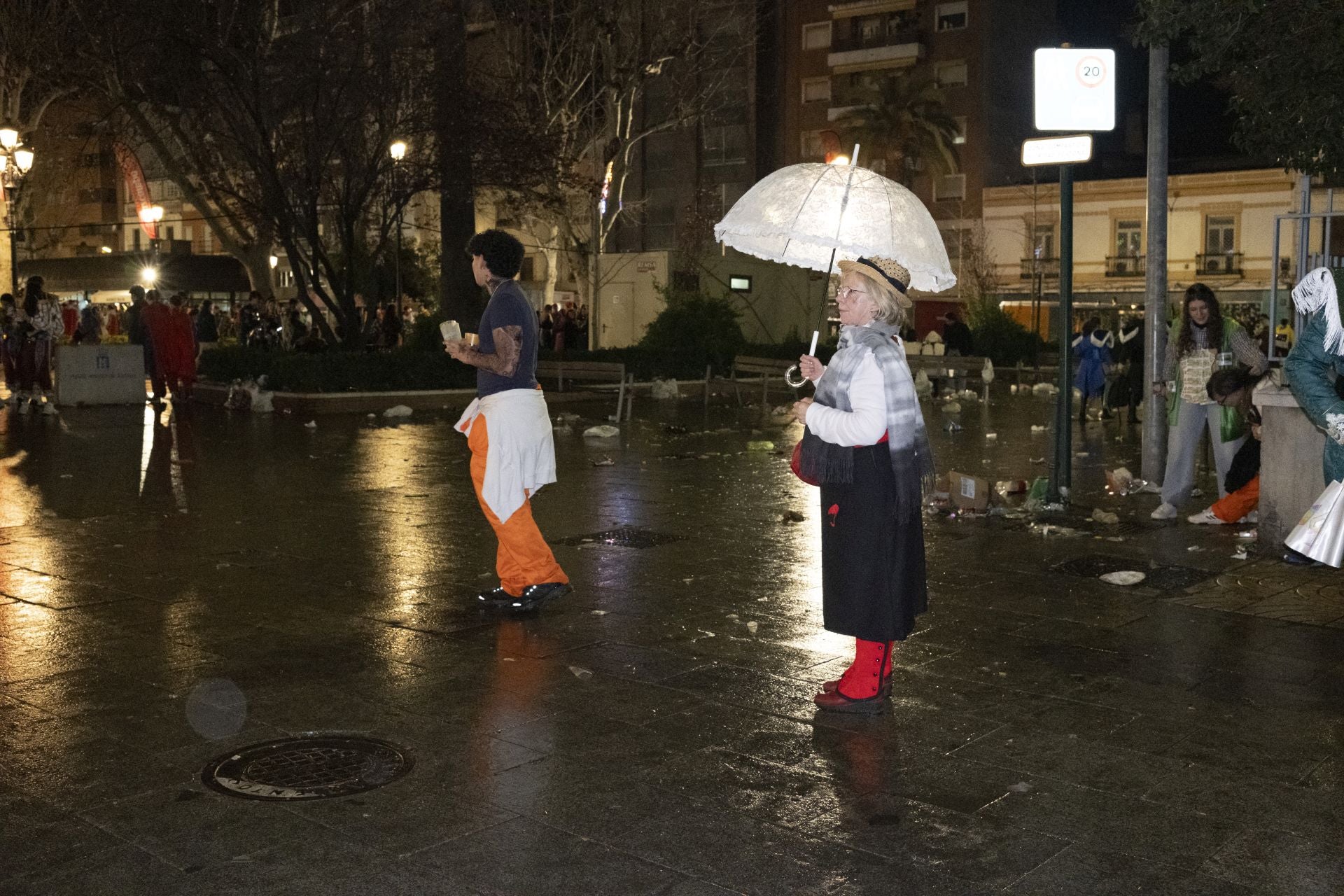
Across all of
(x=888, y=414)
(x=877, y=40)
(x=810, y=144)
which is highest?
(x=877, y=40)

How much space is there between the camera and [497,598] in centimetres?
721

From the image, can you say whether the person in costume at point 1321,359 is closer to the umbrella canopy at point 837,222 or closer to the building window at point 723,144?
the umbrella canopy at point 837,222

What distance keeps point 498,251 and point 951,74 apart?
185 ft

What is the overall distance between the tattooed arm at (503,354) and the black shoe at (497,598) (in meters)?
1.13

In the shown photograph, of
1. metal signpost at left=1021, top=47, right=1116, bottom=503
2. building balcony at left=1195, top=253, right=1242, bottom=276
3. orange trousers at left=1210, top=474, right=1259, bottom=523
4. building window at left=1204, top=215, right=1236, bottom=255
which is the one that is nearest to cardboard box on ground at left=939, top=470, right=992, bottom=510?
metal signpost at left=1021, top=47, right=1116, bottom=503

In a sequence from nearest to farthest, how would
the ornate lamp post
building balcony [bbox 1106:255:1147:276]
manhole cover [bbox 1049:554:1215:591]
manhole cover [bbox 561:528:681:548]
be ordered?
1. manhole cover [bbox 1049:554:1215:591]
2. manhole cover [bbox 561:528:681:548]
3. the ornate lamp post
4. building balcony [bbox 1106:255:1147:276]

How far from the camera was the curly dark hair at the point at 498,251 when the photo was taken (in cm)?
705

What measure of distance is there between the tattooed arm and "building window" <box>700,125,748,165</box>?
55899 mm

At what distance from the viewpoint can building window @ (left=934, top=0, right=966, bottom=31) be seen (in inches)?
2344

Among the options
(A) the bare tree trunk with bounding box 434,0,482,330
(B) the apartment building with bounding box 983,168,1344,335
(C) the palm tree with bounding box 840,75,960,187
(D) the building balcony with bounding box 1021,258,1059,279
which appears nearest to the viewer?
(A) the bare tree trunk with bounding box 434,0,482,330

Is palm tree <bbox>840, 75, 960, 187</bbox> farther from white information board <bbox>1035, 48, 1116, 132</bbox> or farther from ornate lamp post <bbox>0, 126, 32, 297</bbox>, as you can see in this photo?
white information board <bbox>1035, 48, 1116, 132</bbox>

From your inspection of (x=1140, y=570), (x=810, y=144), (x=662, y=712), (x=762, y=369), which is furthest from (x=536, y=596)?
(x=810, y=144)

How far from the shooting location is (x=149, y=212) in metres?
39.9

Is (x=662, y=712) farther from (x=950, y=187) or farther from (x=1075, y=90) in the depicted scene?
(x=950, y=187)
